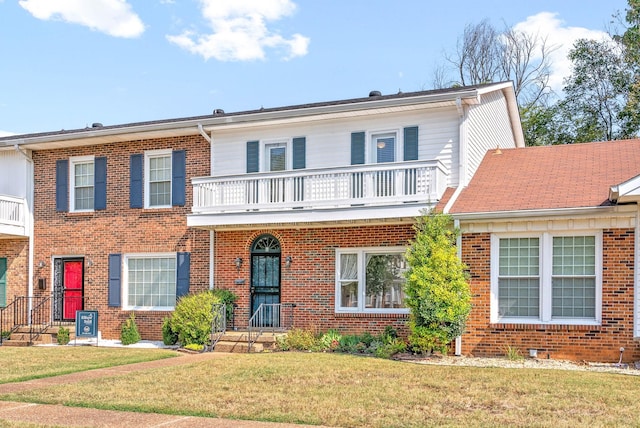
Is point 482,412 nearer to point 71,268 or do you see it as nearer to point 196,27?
point 71,268

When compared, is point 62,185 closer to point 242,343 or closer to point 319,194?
point 242,343

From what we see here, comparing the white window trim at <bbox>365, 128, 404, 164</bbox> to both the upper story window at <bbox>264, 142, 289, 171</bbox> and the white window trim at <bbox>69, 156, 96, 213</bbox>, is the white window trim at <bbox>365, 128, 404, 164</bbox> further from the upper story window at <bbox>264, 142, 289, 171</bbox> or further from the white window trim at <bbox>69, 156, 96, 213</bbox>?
the white window trim at <bbox>69, 156, 96, 213</bbox>

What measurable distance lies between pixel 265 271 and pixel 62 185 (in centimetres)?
669

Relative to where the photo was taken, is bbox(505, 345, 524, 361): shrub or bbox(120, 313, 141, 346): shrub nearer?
bbox(505, 345, 524, 361): shrub

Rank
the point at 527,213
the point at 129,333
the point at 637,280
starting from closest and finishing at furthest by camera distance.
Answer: the point at 637,280 < the point at 527,213 < the point at 129,333

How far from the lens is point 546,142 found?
32375 mm

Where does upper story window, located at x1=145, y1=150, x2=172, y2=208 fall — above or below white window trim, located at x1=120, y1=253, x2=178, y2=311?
above

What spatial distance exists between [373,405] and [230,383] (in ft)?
9.14

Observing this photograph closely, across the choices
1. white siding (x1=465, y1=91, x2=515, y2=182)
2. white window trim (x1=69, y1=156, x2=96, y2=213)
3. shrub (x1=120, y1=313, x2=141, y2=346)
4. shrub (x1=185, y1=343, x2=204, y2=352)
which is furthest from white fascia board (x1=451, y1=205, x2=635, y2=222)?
white window trim (x1=69, y1=156, x2=96, y2=213)

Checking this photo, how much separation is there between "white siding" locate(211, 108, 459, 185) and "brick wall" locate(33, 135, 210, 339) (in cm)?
68

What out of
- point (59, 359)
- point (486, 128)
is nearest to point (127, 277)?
point (59, 359)

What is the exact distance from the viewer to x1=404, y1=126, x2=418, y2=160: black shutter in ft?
56.8

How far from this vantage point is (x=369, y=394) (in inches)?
406

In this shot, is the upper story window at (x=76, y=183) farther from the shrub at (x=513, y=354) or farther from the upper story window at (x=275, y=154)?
the shrub at (x=513, y=354)
